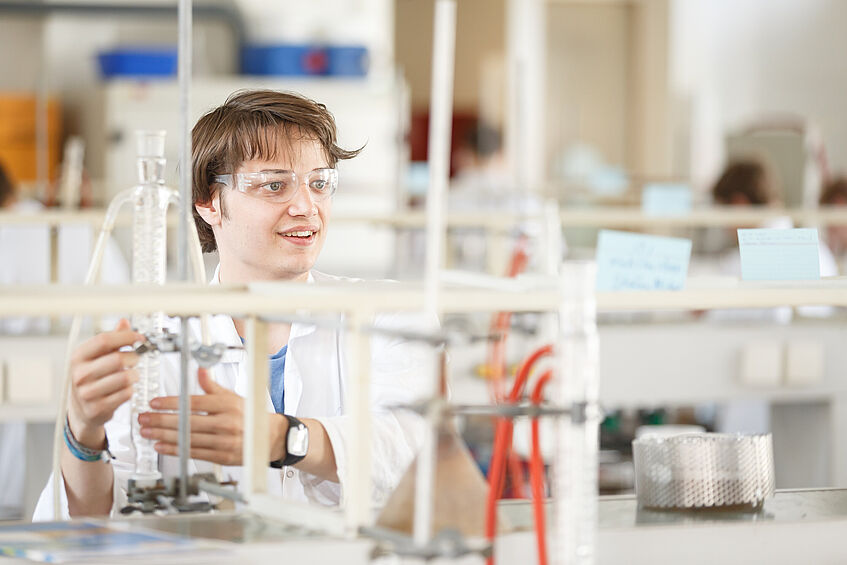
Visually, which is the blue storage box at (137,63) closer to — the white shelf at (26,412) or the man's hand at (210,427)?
the white shelf at (26,412)

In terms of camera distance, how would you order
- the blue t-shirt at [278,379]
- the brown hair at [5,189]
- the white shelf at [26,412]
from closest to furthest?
the blue t-shirt at [278,379], the white shelf at [26,412], the brown hair at [5,189]

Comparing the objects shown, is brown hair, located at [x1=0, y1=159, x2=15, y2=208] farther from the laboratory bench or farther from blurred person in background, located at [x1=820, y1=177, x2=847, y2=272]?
blurred person in background, located at [x1=820, y1=177, x2=847, y2=272]

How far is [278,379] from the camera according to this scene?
1566 mm

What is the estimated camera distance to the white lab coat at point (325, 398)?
1.40m

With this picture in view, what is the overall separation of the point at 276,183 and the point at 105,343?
0.44 metres

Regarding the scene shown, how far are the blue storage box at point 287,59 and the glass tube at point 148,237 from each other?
4.70m

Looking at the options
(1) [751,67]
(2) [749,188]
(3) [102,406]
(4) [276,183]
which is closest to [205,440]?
(3) [102,406]

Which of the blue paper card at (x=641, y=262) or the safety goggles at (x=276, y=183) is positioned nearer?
the blue paper card at (x=641, y=262)

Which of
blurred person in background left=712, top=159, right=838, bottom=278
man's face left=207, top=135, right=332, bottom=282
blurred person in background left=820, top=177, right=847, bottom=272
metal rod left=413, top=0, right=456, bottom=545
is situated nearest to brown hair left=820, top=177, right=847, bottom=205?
blurred person in background left=820, top=177, right=847, bottom=272

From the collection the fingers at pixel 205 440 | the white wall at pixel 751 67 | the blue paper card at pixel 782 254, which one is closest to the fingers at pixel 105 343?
the fingers at pixel 205 440

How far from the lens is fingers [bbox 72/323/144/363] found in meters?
1.22

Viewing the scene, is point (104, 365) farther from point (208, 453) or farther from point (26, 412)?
point (26, 412)

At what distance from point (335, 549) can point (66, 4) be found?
5387 millimetres

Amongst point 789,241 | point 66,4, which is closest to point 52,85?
point 66,4
